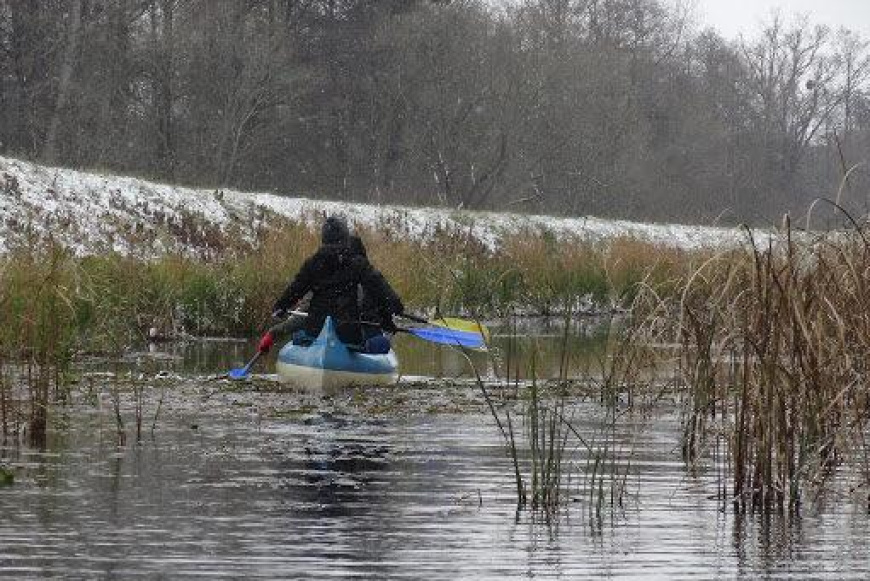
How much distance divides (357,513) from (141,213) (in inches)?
801

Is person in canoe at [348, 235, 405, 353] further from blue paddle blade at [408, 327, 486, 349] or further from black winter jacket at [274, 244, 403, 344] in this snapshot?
blue paddle blade at [408, 327, 486, 349]

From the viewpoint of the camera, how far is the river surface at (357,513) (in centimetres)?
696

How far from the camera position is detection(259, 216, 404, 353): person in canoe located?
1430 cm

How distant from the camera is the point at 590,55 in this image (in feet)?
161

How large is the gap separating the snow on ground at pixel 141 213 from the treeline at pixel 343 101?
3.88m

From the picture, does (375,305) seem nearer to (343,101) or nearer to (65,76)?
(65,76)

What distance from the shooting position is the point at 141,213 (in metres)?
27.9

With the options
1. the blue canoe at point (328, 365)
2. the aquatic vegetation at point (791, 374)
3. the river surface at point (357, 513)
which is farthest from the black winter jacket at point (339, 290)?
the aquatic vegetation at point (791, 374)

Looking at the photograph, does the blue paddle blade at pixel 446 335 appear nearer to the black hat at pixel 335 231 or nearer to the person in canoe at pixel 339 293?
the person in canoe at pixel 339 293

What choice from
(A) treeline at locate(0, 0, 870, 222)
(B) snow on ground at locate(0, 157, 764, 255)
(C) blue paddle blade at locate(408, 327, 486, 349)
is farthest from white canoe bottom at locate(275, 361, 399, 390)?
(A) treeline at locate(0, 0, 870, 222)

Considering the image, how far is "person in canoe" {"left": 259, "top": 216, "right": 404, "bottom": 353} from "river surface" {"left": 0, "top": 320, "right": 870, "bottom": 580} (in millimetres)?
2540

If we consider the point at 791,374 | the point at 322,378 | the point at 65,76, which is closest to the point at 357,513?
the point at 791,374

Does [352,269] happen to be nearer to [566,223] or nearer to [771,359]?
[771,359]

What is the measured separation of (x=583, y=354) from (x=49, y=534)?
11.7 metres
